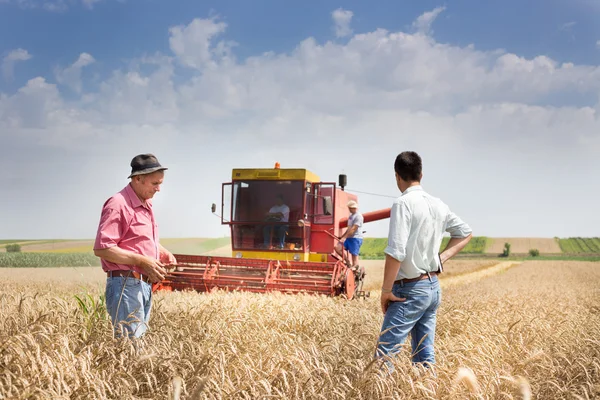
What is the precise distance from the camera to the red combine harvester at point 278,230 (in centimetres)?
1146

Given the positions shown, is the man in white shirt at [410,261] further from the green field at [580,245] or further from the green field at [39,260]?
the green field at [580,245]

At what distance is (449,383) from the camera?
13.9 ft

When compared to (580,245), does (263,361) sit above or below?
below

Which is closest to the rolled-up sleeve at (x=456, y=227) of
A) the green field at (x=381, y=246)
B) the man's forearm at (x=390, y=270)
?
the man's forearm at (x=390, y=270)

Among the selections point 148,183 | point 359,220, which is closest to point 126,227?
point 148,183

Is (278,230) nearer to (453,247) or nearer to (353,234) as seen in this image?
(353,234)

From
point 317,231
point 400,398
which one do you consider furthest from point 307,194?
point 400,398

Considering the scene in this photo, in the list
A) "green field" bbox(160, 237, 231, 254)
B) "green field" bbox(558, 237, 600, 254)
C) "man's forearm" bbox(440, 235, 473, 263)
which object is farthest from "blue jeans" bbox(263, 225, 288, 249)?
"green field" bbox(558, 237, 600, 254)

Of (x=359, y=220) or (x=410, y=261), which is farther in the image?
(x=359, y=220)

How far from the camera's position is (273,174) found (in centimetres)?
1284

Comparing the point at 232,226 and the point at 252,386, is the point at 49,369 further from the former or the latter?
the point at 232,226

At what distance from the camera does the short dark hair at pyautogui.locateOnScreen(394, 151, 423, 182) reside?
4.32m

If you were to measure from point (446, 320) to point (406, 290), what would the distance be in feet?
11.5

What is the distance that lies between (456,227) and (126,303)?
264cm
